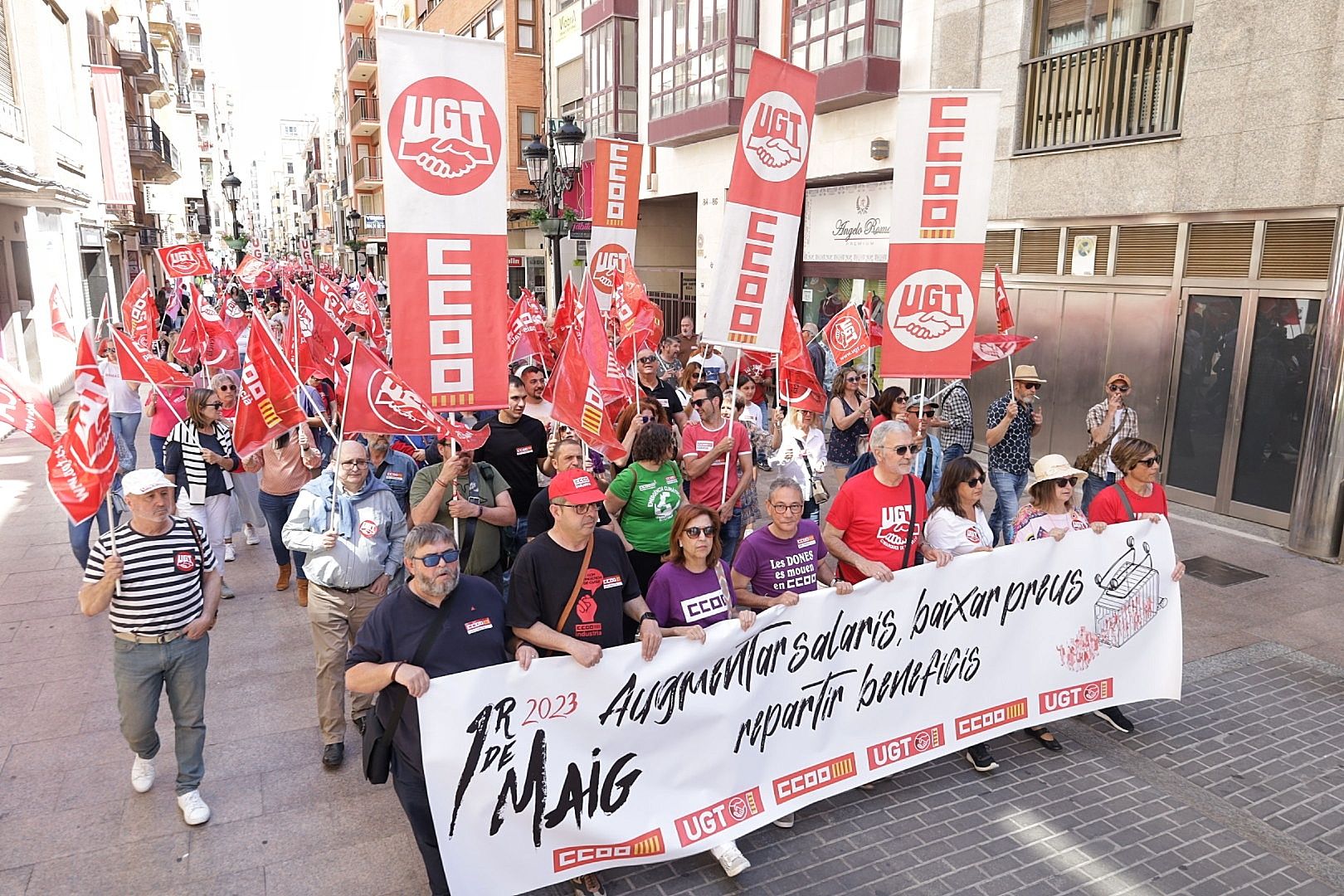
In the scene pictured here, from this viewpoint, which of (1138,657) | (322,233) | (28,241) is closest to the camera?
(1138,657)

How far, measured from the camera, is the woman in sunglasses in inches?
177

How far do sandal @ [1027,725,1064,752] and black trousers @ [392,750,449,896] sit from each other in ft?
11.8

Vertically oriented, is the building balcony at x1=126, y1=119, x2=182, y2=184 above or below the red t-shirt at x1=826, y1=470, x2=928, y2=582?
above

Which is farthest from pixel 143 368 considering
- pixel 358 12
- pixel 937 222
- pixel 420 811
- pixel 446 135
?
pixel 358 12

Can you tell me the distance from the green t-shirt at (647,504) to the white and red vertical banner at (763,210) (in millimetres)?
967

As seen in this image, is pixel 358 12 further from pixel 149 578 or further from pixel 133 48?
pixel 149 578

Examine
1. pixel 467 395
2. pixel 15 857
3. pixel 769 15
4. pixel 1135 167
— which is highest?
pixel 769 15

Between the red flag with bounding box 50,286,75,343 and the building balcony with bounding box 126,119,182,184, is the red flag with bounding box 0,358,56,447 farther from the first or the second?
the building balcony with bounding box 126,119,182,184

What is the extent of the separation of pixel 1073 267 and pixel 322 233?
286 ft

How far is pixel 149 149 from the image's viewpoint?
34.7 meters

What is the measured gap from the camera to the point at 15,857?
449 centimetres

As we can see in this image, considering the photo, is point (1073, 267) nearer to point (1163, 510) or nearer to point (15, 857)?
point (1163, 510)

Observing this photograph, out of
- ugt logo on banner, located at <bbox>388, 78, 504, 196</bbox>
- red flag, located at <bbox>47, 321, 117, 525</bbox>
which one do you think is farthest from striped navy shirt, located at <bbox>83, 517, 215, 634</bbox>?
ugt logo on banner, located at <bbox>388, 78, 504, 196</bbox>

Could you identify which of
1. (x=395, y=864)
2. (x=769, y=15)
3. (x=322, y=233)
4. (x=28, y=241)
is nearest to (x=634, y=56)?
(x=769, y=15)
